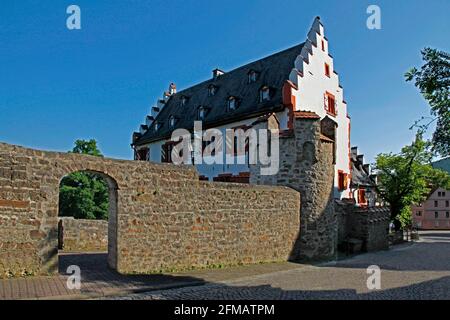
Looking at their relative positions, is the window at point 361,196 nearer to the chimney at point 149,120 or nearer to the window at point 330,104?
the window at point 330,104

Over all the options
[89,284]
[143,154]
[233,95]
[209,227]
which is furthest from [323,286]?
[143,154]

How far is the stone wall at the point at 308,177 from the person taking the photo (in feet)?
50.5

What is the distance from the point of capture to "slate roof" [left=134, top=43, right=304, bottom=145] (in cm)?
2603

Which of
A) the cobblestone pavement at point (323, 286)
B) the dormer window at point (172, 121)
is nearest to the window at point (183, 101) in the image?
the dormer window at point (172, 121)

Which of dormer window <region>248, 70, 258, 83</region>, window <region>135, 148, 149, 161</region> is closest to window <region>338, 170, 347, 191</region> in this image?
dormer window <region>248, 70, 258, 83</region>

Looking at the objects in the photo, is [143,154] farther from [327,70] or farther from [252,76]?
[327,70]

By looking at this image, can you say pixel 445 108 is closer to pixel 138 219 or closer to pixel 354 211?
pixel 138 219

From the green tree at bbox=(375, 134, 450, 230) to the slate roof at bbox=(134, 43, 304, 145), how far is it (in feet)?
49.4

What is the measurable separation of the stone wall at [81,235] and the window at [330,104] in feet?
58.1

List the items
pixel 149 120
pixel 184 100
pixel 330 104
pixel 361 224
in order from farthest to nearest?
pixel 149 120 → pixel 184 100 → pixel 330 104 → pixel 361 224

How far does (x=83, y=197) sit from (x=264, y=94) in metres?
21.0

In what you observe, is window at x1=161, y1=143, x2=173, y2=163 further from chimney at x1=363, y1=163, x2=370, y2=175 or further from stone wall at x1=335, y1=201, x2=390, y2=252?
chimney at x1=363, y1=163, x2=370, y2=175

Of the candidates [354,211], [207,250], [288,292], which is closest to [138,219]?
[207,250]

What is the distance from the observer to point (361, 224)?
21.0 metres
